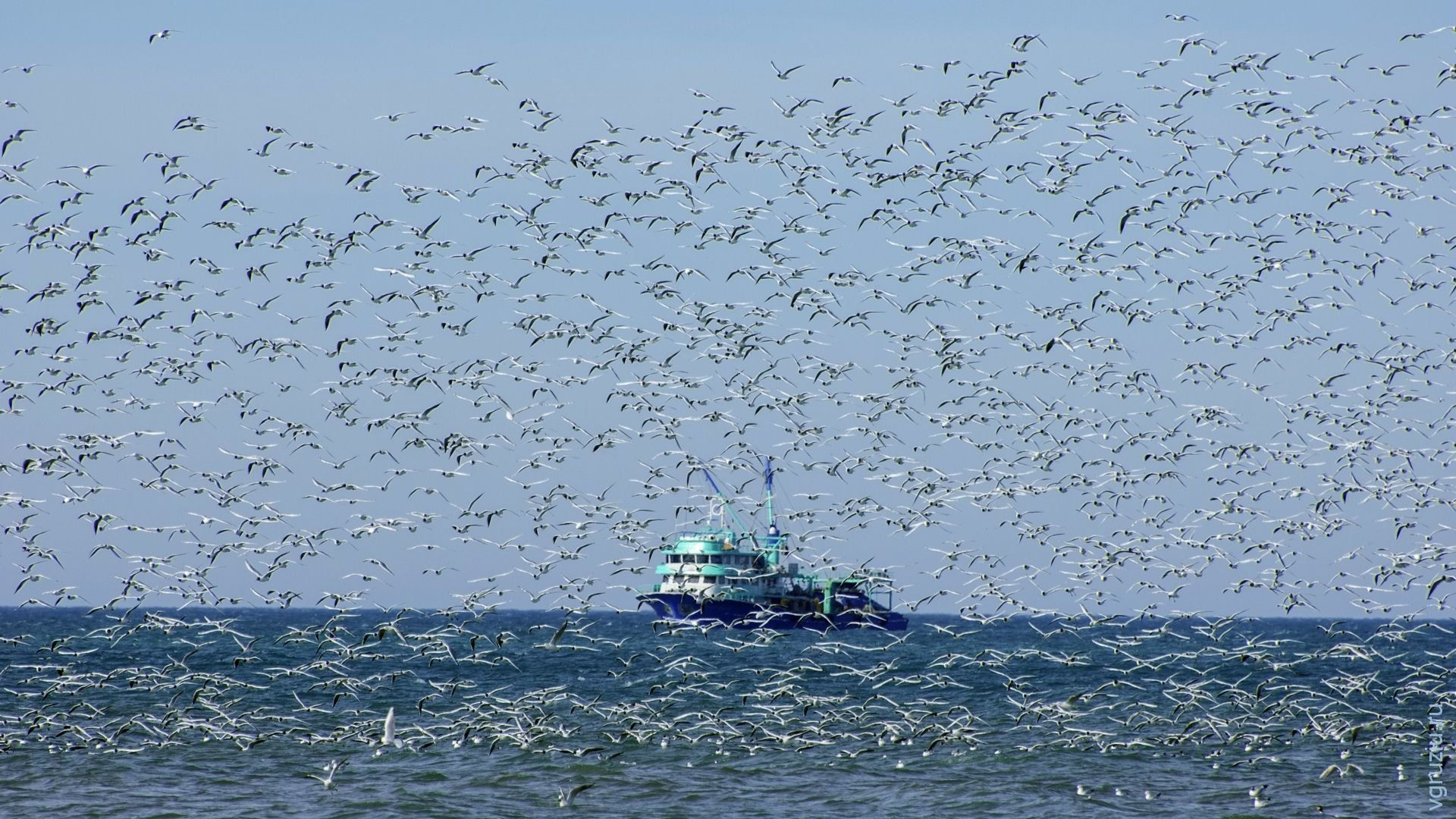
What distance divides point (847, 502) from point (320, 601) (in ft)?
46.6

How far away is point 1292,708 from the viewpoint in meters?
51.1

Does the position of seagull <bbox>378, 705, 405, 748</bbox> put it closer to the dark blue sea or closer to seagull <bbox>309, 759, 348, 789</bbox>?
the dark blue sea

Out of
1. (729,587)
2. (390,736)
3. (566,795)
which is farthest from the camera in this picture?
(729,587)

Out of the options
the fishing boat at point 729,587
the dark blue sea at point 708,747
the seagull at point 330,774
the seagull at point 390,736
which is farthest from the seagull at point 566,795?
the fishing boat at point 729,587

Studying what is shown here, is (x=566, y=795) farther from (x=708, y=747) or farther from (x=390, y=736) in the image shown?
(x=390, y=736)

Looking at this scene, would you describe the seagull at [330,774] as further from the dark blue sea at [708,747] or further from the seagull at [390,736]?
the seagull at [390,736]

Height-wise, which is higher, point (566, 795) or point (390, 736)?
point (390, 736)

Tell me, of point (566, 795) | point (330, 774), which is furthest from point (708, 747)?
point (330, 774)

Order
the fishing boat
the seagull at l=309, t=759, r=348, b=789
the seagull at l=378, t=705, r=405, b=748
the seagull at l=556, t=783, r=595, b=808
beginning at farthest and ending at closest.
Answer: the fishing boat, the seagull at l=378, t=705, r=405, b=748, the seagull at l=309, t=759, r=348, b=789, the seagull at l=556, t=783, r=595, b=808

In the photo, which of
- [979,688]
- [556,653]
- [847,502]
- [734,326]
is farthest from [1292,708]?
[556,653]

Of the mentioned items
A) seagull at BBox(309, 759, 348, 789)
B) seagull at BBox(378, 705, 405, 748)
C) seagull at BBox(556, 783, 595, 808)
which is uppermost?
seagull at BBox(378, 705, 405, 748)

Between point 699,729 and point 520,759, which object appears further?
point 699,729

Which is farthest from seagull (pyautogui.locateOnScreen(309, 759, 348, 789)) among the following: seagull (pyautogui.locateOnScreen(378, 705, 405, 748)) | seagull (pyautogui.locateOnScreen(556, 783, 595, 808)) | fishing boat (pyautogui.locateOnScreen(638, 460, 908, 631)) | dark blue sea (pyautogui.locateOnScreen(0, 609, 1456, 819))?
fishing boat (pyautogui.locateOnScreen(638, 460, 908, 631))

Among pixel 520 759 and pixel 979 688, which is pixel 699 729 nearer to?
pixel 520 759
